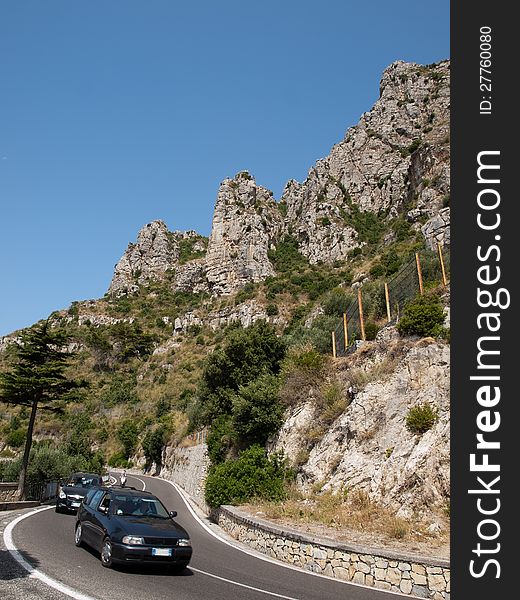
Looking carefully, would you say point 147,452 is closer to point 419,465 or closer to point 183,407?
point 183,407

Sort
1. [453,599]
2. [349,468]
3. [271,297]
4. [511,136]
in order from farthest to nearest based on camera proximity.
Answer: [271,297] < [349,468] < [511,136] < [453,599]

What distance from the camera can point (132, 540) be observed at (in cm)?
867

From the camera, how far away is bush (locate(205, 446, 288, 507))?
1809cm

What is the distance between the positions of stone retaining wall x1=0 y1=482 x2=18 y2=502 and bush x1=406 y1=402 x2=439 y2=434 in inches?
795

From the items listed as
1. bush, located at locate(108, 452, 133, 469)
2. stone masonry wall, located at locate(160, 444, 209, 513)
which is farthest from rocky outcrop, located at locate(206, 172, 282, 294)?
stone masonry wall, located at locate(160, 444, 209, 513)

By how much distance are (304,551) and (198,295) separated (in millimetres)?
88801

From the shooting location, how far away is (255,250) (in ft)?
302

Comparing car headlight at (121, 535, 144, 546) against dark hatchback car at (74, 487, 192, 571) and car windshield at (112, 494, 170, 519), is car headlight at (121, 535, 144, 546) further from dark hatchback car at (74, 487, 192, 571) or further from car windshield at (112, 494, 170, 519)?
car windshield at (112, 494, 170, 519)

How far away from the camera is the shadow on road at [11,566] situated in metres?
7.56

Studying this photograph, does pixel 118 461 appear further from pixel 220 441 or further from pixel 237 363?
pixel 220 441

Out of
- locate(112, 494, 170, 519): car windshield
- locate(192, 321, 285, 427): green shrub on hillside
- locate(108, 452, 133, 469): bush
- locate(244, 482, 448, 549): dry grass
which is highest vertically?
locate(192, 321, 285, 427): green shrub on hillside

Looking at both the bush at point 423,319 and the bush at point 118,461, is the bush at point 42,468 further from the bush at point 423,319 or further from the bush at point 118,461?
the bush at point 118,461

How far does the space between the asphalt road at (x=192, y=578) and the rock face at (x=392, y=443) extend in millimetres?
4664

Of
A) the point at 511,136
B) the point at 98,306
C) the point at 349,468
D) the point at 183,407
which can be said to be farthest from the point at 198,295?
the point at 511,136
